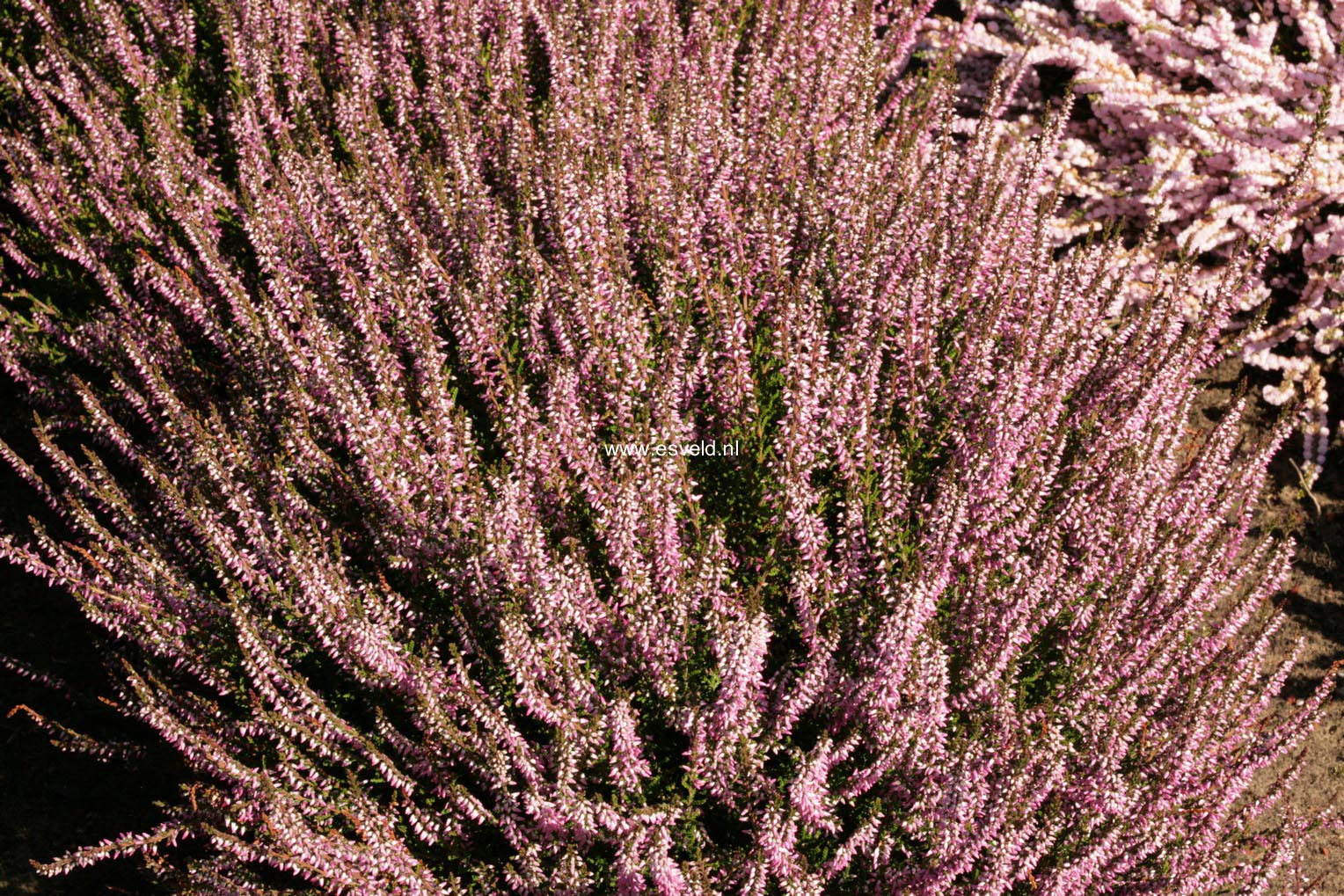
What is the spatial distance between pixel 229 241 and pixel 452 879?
2751 mm

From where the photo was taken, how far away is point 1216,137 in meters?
5.30

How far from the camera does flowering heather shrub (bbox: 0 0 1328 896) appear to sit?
9.03ft

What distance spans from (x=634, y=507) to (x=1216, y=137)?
417 centimetres

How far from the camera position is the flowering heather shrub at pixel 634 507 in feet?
9.03

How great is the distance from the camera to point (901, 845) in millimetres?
2861

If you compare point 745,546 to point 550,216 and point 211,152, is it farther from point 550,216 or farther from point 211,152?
point 211,152

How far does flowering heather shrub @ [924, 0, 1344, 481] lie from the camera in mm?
5195

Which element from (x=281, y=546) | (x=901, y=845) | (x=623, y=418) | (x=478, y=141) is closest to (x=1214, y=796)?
(x=901, y=845)

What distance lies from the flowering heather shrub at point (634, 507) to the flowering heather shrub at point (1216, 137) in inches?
63.3

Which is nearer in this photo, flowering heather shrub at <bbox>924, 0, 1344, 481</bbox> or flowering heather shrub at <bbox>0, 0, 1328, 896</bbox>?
flowering heather shrub at <bbox>0, 0, 1328, 896</bbox>

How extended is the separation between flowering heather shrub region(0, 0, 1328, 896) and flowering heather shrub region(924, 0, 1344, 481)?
1608 millimetres

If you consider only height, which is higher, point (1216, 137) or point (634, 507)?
point (1216, 137)

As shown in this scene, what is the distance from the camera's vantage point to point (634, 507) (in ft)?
9.24

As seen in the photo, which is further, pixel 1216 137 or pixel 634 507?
pixel 1216 137
